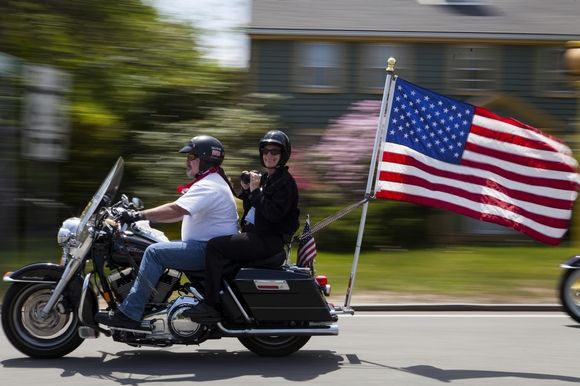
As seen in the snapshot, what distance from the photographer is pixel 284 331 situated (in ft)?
23.0

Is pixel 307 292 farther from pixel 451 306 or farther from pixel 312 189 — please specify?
pixel 312 189

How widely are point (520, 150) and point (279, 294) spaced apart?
2.35m

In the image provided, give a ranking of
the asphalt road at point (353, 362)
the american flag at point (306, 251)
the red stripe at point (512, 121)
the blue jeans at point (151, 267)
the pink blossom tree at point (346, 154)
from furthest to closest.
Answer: the pink blossom tree at point (346, 154), the red stripe at point (512, 121), the american flag at point (306, 251), the blue jeans at point (151, 267), the asphalt road at point (353, 362)

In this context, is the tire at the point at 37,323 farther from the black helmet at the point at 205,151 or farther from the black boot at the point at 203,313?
the black helmet at the point at 205,151

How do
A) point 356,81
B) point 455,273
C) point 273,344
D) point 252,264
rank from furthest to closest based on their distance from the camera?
point 356,81
point 455,273
point 273,344
point 252,264

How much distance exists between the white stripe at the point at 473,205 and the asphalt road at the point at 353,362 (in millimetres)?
1083

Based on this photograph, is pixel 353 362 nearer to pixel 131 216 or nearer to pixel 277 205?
pixel 277 205

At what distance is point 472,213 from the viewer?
746 centimetres

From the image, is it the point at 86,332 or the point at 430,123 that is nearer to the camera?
the point at 86,332

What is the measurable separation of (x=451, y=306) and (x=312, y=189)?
614 cm

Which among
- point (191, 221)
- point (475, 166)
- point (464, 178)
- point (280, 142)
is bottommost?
point (191, 221)

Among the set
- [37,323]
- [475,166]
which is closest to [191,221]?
[37,323]

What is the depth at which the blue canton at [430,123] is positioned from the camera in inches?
295

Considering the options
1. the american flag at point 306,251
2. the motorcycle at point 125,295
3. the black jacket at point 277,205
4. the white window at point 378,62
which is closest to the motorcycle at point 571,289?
the motorcycle at point 125,295
